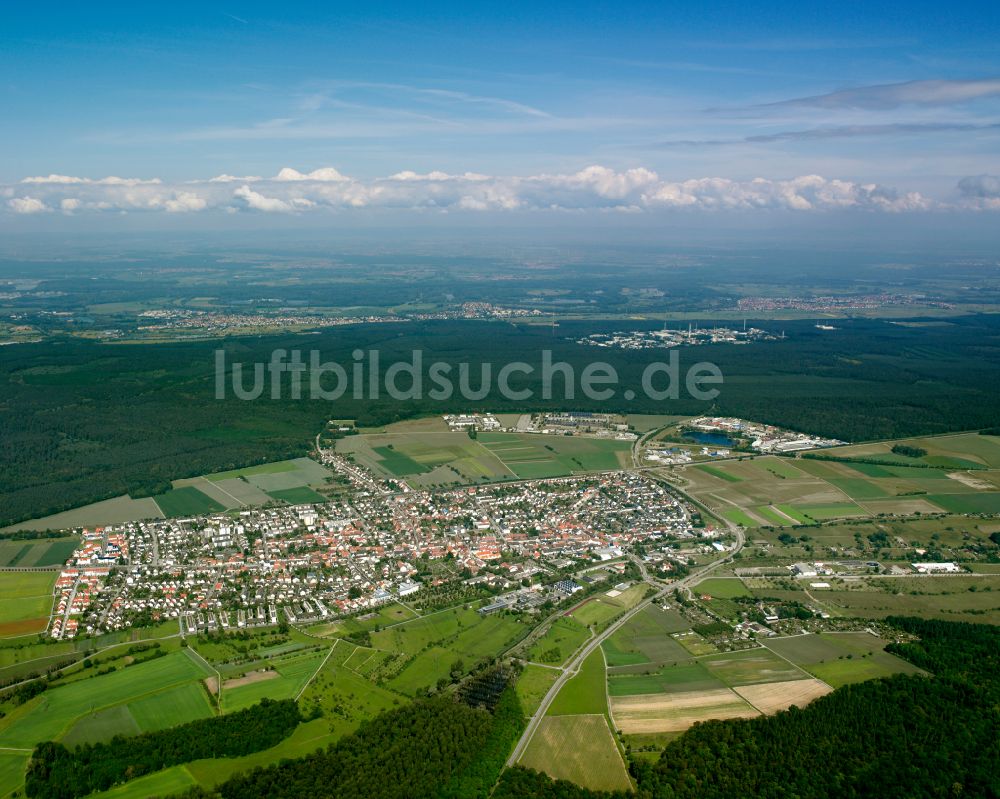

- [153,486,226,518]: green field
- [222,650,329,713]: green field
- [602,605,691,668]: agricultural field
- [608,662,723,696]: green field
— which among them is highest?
[153,486,226,518]: green field

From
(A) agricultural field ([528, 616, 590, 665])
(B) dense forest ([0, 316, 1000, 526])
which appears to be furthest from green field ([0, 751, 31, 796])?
(B) dense forest ([0, 316, 1000, 526])

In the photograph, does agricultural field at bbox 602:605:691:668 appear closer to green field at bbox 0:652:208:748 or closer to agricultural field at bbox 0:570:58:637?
green field at bbox 0:652:208:748

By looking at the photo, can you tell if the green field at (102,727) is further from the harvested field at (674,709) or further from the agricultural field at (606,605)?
the agricultural field at (606,605)

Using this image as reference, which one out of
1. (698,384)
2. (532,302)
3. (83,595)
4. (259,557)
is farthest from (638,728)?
(532,302)

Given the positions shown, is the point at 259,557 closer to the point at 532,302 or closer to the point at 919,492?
the point at 919,492

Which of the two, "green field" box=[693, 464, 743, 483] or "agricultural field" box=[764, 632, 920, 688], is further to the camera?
"green field" box=[693, 464, 743, 483]

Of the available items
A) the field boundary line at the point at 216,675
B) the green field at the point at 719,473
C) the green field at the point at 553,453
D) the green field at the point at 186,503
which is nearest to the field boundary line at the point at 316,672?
the field boundary line at the point at 216,675
